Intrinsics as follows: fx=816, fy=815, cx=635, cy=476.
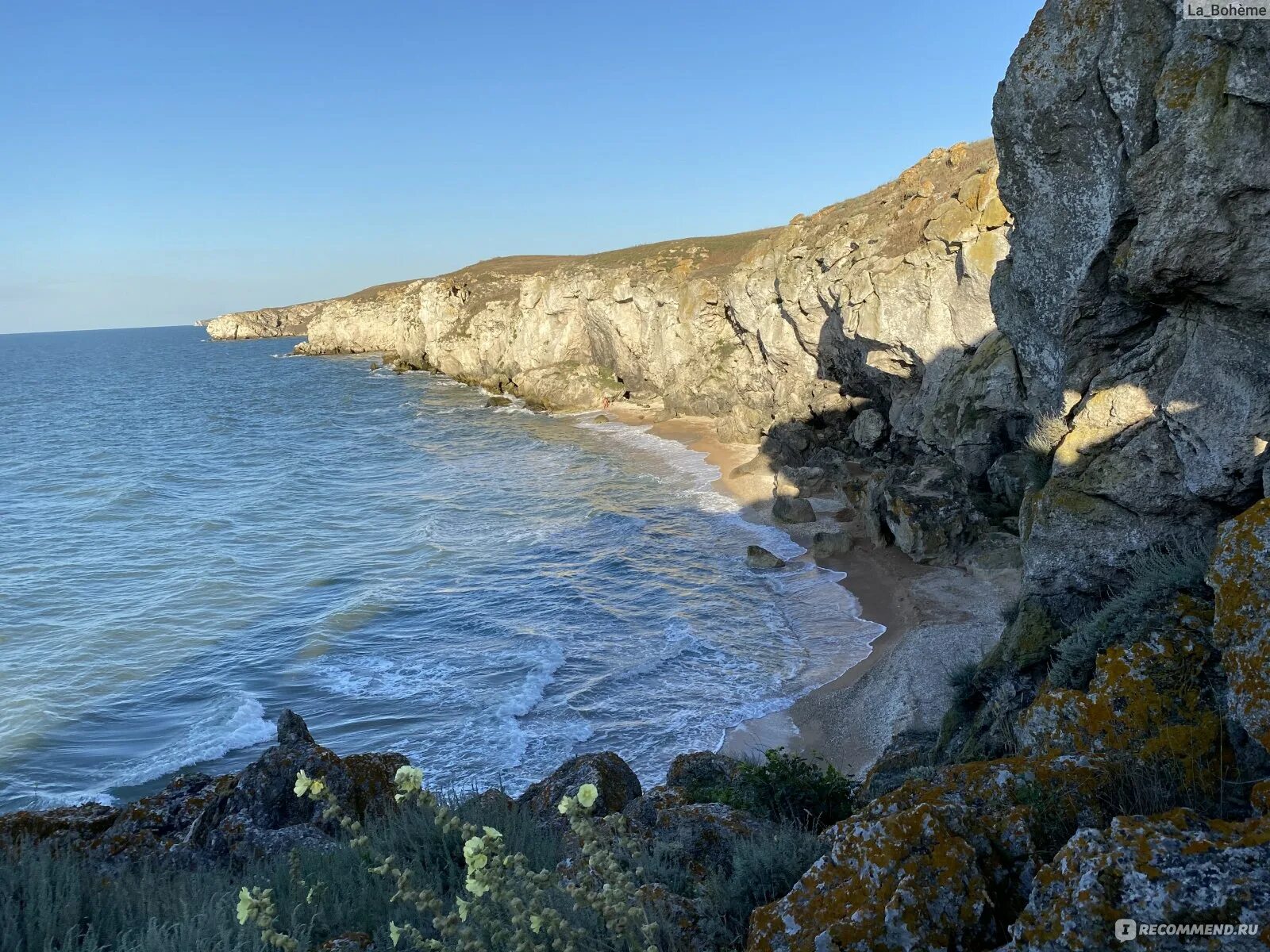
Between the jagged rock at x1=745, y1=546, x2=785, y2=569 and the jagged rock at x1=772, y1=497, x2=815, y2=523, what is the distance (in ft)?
11.0

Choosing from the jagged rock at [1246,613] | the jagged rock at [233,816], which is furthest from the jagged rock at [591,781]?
Result: the jagged rock at [1246,613]

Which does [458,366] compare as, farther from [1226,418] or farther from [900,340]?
[1226,418]

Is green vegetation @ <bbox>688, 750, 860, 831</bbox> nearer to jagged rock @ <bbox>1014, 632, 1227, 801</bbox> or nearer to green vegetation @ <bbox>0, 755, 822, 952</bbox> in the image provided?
green vegetation @ <bbox>0, 755, 822, 952</bbox>

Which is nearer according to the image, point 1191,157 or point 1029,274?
point 1191,157

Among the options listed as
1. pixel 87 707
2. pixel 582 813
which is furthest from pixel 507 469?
pixel 582 813

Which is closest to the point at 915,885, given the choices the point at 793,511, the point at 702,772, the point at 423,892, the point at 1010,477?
the point at 423,892

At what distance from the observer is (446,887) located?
5492 millimetres

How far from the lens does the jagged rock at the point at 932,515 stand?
68.8 feet

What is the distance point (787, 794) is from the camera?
8117mm

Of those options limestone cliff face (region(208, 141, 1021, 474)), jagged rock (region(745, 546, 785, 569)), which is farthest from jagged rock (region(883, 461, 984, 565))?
jagged rock (region(745, 546, 785, 569))

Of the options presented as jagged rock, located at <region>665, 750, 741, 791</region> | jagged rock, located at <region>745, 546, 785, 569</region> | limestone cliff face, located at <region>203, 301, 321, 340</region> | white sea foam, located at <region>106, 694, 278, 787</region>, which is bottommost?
white sea foam, located at <region>106, 694, 278, 787</region>

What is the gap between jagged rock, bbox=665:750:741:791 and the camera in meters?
9.04

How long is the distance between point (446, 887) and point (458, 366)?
75710 millimetres

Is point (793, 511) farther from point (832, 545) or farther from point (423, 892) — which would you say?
point (423, 892)
